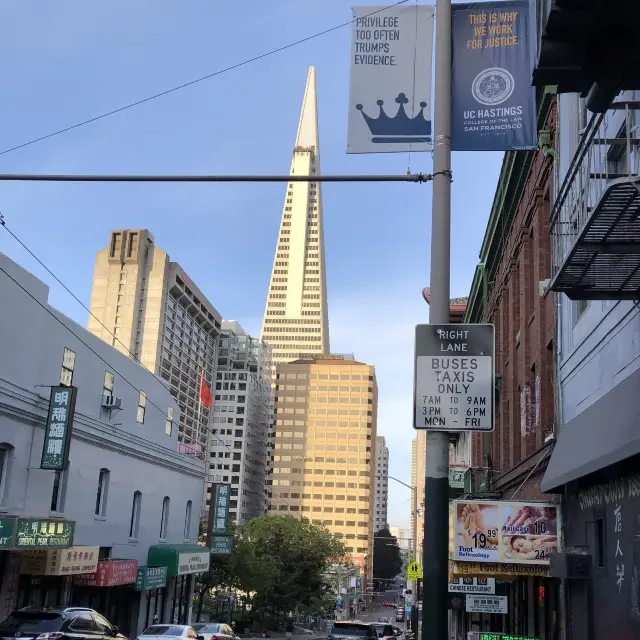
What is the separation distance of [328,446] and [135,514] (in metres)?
152

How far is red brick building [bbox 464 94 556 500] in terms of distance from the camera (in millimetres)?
17328

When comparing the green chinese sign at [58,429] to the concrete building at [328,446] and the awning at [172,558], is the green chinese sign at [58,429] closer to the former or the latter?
the awning at [172,558]

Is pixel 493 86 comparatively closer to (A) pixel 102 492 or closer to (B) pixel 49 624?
(B) pixel 49 624

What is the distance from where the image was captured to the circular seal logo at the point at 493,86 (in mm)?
7816

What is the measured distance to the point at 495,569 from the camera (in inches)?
568

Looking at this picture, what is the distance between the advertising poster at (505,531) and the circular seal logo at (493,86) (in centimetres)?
855

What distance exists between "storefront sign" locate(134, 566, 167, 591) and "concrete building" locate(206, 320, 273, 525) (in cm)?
14049

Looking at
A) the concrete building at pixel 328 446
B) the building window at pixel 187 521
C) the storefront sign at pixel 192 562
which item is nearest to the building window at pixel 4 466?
the storefront sign at pixel 192 562

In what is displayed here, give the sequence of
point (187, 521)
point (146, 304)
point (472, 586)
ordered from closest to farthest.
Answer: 1. point (472, 586)
2. point (187, 521)
3. point (146, 304)

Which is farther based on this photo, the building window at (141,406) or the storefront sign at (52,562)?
the building window at (141,406)

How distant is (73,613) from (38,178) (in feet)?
39.2

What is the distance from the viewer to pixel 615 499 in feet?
34.2

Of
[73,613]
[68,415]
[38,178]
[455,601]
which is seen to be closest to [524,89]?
[38,178]

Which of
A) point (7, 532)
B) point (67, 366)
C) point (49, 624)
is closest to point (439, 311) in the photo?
point (49, 624)
